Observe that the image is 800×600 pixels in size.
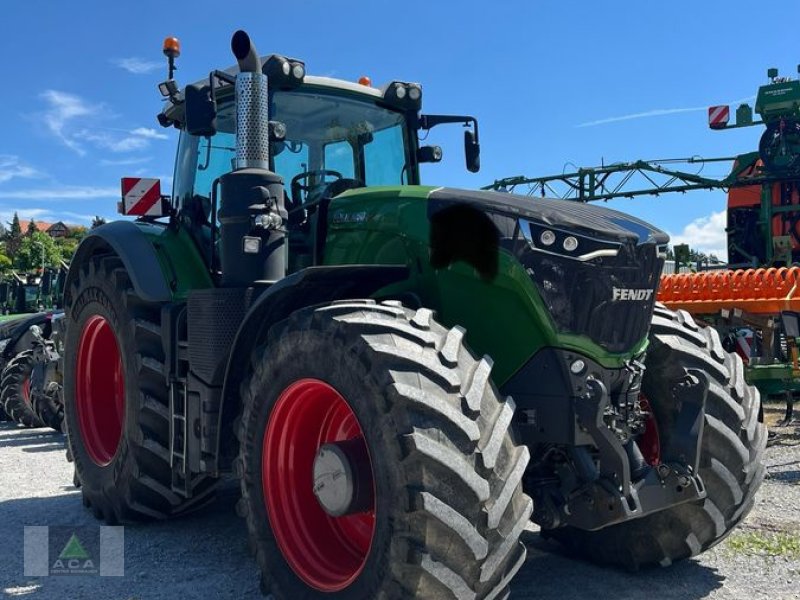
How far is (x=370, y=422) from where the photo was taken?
114 inches

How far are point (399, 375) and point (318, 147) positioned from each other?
2227 millimetres

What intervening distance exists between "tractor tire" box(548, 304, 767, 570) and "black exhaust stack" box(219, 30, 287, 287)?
197 cm

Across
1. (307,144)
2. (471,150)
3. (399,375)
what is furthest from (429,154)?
(399,375)

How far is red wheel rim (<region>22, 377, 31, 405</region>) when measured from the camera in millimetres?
10759

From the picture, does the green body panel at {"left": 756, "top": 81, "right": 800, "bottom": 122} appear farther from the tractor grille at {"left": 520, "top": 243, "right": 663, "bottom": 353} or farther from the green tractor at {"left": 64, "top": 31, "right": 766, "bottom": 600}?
the tractor grille at {"left": 520, "top": 243, "right": 663, "bottom": 353}

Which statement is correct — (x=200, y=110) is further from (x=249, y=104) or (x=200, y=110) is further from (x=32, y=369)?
(x=32, y=369)

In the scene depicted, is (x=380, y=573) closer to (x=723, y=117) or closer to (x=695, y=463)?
(x=695, y=463)

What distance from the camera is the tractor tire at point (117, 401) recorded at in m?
4.63

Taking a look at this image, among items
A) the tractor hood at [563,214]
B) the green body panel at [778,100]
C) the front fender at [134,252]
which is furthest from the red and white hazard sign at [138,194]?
the green body panel at [778,100]

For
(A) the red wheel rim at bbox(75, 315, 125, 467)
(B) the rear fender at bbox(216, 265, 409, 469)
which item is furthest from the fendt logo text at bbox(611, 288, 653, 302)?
(A) the red wheel rim at bbox(75, 315, 125, 467)

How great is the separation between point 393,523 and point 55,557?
8.78 feet

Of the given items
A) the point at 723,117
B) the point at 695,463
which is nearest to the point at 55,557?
the point at 695,463

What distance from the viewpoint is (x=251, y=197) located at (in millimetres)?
4059
